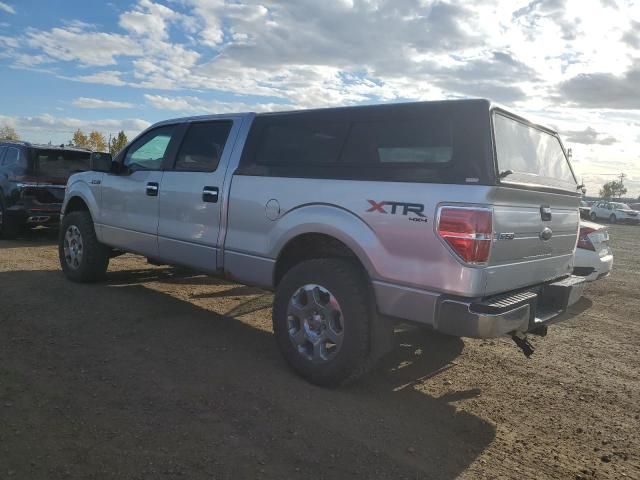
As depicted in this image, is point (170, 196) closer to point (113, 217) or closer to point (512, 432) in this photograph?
point (113, 217)

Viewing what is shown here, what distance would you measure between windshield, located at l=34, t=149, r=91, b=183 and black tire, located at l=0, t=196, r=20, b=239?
39.4 inches

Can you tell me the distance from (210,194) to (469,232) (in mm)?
2539

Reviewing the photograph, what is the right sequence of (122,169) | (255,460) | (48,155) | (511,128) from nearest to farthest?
(255,460), (511,128), (122,169), (48,155)

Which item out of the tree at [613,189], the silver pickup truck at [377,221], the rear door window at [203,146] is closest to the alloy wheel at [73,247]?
the silver pickup truck at [377,221]

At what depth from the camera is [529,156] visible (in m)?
3.91

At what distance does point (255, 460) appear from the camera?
280 cm

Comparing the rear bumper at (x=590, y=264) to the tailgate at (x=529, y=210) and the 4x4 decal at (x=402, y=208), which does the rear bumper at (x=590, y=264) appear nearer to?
the tailgate at (x=529, y=210)

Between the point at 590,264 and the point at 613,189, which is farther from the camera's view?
the point at 613,189

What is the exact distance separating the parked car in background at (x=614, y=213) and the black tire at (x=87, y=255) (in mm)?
41351

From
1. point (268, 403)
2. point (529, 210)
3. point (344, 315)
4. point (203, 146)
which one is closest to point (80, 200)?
point (203, 146)

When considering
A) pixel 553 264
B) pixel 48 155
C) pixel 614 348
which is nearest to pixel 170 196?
pixel 553 264

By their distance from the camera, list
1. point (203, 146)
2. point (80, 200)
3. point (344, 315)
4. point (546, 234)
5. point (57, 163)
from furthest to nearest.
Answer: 1. point (57, 163)
2. point (80, 200)
3. point (203, 146)
4. point (546, 234)
5. point (344, 315)

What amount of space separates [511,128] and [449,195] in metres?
0.92

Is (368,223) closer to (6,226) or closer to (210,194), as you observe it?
(210,194)
